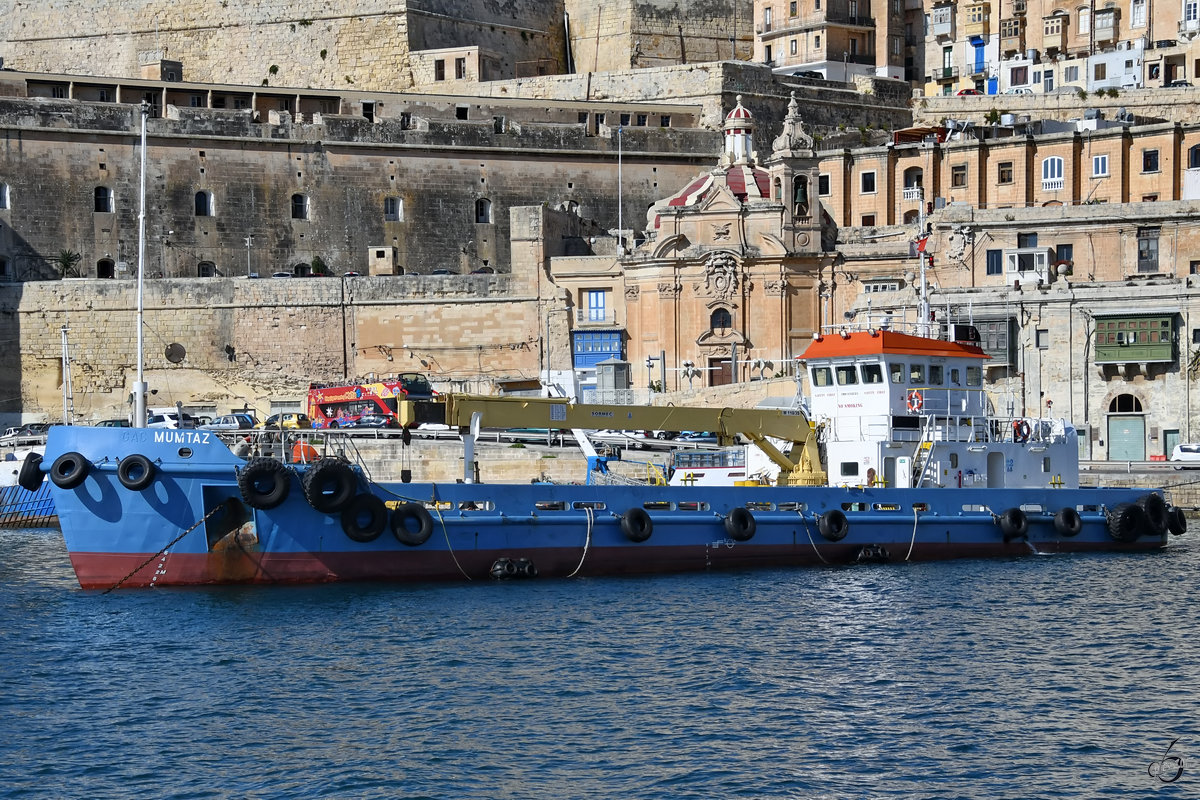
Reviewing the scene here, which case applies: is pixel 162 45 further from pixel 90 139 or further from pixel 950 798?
pixel 950 798

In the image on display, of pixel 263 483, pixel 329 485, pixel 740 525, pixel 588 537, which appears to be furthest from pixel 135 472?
pixel 740 525

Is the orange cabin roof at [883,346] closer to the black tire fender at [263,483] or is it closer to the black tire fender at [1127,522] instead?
the black tire fender at [1127,522]

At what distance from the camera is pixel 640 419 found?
1209 inches

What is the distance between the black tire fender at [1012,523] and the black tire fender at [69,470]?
16.2 meters

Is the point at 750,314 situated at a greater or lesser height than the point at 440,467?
greater

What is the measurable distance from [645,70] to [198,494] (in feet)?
133

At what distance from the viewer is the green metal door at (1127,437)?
43.5 meters

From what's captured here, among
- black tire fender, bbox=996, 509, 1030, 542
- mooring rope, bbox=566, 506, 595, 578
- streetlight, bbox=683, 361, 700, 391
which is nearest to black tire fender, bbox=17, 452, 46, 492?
mooring rope, bbox=566, 506, 595, 578

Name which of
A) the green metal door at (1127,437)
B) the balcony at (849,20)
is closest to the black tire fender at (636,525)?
the green metal door at (1127,437)

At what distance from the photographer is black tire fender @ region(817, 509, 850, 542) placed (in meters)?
30.2

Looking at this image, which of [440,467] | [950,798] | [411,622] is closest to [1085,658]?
[950,798]

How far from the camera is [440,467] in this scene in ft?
138

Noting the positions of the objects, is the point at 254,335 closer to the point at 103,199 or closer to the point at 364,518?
the point at 103,199

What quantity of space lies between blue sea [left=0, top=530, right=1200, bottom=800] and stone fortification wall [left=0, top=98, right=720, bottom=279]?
91.9ft
